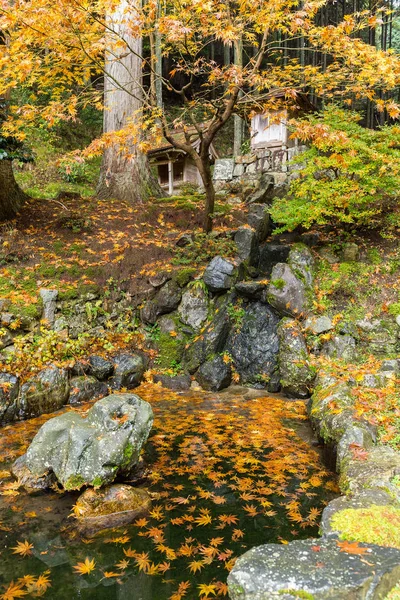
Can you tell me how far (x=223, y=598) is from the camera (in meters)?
3.19

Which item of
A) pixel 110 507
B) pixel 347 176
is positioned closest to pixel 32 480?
pixel 110 507

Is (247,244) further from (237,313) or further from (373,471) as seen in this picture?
(373,471)

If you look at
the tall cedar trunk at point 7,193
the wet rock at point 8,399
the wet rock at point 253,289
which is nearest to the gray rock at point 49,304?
the wet rock at point 8,399

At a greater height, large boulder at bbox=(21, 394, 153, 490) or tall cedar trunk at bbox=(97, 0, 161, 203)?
tall cedar trunk at bbox=(97, 0, 161, 203)

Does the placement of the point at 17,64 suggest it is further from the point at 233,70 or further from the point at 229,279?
the point at 229,279

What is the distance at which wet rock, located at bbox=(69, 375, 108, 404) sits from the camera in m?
7.73

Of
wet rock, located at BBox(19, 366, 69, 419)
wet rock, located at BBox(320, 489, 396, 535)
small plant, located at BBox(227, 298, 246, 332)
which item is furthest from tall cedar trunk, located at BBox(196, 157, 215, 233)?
wet rock, located at BBox(320, 489, 396, 535)

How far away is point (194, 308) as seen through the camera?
9680mm

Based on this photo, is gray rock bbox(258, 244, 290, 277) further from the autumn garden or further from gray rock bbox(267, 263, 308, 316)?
gray rock bbox(267, 263, 308, 316)

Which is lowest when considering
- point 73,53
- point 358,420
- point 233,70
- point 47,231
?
point 358,420

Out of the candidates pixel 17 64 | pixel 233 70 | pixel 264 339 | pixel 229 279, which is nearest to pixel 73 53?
pixel 17 64

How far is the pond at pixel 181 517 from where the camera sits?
11.1ft

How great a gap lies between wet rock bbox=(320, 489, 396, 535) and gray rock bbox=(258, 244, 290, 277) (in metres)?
6.93

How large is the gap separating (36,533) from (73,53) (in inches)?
354
